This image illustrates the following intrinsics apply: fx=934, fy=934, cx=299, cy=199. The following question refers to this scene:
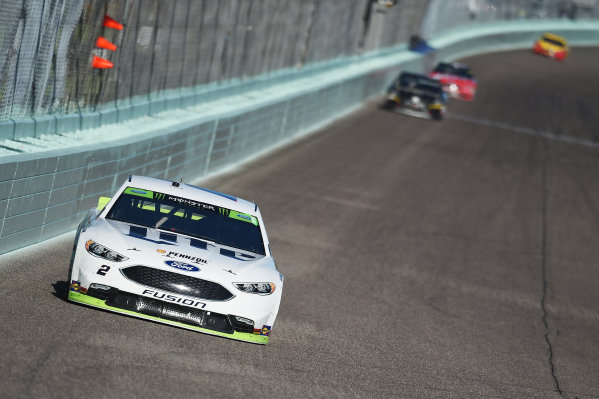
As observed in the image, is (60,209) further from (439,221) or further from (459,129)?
(459,129)

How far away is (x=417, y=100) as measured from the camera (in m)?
32.2

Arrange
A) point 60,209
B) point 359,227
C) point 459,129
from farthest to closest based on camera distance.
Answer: point 459,129 → point 359,227 → point 60,209

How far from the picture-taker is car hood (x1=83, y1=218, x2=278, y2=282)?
8.00 m

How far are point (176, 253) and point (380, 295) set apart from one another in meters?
4.25

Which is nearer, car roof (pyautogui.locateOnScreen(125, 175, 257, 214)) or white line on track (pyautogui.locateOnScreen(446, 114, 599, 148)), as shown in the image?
car roof (pyautogui.locateOnScreen(125, 175, 257, 214))

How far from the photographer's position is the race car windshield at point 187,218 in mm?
8945

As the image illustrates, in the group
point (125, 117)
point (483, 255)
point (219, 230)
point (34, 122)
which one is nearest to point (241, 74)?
point (125, 117)

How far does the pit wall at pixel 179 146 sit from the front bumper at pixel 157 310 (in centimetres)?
205

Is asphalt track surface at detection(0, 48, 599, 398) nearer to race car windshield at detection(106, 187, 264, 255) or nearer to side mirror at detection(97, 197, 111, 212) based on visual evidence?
side mirror at detection(97, 197, 111, 212)

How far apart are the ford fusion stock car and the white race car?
79.0 ft

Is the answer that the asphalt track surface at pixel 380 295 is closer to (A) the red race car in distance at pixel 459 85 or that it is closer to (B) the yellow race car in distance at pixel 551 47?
(A) the red race car in distance at pixel 459 85

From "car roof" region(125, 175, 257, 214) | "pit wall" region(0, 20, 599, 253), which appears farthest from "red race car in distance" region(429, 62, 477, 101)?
"car roof" region(125, 175, 257, 214)

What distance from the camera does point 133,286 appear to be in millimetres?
7855

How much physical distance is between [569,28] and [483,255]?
5976 cm
